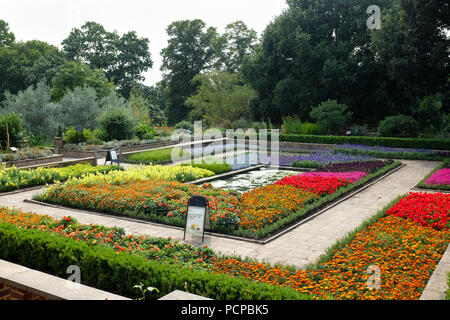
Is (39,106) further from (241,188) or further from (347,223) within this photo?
(347,223)

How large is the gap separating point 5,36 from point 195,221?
54.5 meters

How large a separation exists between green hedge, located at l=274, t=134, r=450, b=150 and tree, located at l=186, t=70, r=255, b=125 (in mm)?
10427

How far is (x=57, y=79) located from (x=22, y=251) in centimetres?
3546

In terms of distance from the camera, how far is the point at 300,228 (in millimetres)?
9109

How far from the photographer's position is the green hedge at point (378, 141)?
21719 millimetres

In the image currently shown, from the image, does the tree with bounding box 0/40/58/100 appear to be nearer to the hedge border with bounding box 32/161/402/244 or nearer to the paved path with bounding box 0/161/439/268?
the paved path with bounding box 0/161/439/268

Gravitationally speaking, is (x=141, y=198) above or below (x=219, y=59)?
below

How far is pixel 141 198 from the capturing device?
10523mm

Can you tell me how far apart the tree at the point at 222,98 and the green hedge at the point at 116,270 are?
3066 centimetres

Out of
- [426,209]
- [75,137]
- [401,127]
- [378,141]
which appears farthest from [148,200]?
[401,127]

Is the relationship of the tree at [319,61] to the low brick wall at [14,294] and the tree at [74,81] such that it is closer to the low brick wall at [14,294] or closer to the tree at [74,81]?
the tree at [74,81]

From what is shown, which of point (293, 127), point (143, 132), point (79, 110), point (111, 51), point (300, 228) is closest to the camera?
point (300, 228)

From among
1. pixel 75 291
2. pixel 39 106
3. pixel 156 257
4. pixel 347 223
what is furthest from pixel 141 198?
pixel 39 106

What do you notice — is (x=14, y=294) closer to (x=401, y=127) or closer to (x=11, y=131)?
(x=11, y=131)
